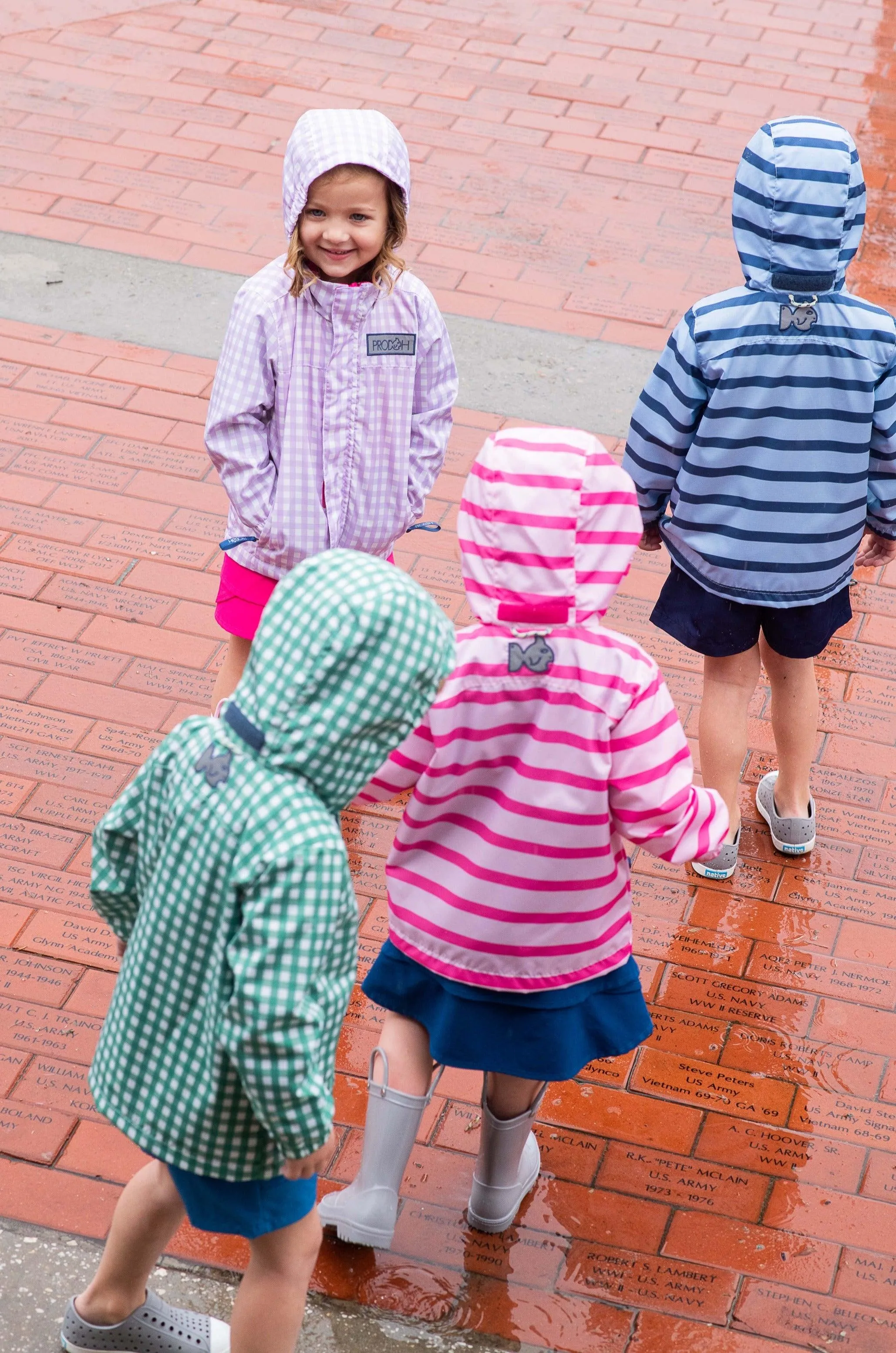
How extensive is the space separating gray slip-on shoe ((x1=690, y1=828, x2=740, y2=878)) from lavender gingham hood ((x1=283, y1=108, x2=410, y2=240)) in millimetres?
1674

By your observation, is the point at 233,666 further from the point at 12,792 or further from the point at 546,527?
the point at 546,527

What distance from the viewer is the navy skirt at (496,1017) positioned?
→ 8.11 ft

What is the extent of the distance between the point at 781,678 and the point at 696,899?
55 cm

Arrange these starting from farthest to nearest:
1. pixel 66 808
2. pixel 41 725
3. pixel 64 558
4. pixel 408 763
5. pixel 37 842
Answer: pixel 64 558 → pixel 41 725 → pixel 66 808 → pixel 37 842 → pixel 408 763

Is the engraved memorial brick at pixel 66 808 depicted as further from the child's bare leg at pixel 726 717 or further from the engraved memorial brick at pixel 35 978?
the child's bare leg at pixel 726 717

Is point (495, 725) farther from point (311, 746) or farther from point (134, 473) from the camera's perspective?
point (134, 473)

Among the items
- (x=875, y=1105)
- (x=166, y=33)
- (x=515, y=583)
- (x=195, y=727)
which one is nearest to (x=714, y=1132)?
(x=875, y=1105)

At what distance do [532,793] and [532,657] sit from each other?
0.68ft

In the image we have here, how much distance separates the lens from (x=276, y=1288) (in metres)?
2.26

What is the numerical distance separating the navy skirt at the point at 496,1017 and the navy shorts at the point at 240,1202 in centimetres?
39

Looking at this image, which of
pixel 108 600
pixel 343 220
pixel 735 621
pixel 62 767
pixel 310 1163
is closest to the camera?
pixel 310 1163

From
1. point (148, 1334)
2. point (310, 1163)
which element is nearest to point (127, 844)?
point (310, 1163)

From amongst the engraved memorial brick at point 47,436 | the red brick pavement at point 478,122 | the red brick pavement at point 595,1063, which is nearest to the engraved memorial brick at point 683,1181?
the red brick pavement at point 595,1063

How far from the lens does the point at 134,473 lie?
4.78 m
